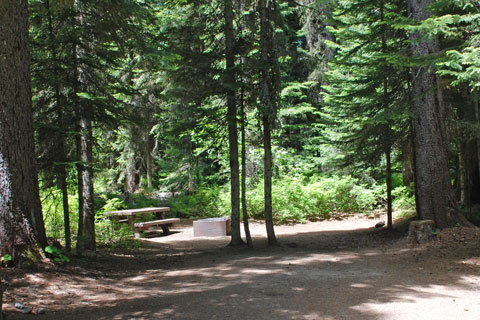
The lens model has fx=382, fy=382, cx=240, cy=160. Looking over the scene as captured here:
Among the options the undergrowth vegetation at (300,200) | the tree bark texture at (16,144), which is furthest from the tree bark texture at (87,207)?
the undergrowth vegetation at (300,200)

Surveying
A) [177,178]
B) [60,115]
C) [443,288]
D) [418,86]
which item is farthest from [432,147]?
[177,178]

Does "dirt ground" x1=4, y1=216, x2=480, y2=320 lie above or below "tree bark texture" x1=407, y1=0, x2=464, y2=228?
below

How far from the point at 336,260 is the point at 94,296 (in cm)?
524

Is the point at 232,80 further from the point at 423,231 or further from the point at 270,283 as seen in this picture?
the point at 423,231

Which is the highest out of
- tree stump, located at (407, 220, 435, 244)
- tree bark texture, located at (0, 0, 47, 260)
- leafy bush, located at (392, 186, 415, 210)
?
tree bark texture, located at (0, 0, 47, 260)

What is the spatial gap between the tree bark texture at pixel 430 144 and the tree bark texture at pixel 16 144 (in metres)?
8.76

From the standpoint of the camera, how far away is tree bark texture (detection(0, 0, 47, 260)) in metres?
6.08

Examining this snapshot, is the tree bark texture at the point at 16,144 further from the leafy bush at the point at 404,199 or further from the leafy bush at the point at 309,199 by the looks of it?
the leafy bush at the point at 404,199

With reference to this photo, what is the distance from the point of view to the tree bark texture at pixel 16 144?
6078 mm

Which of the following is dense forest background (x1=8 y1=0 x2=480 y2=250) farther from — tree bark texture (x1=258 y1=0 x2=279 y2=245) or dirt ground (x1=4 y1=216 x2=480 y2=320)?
dirt ground (x1=4 y1=216 x2=480 y2=320)

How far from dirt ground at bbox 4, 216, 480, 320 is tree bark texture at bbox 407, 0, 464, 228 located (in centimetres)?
69

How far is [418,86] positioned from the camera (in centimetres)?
1006

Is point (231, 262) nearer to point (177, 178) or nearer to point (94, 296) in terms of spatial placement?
point (94, 296)

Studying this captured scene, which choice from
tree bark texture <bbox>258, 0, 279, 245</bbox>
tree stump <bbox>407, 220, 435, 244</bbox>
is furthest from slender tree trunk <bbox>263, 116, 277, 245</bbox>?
tree stump <bbox>407, 220, 435, 244</bbox>
